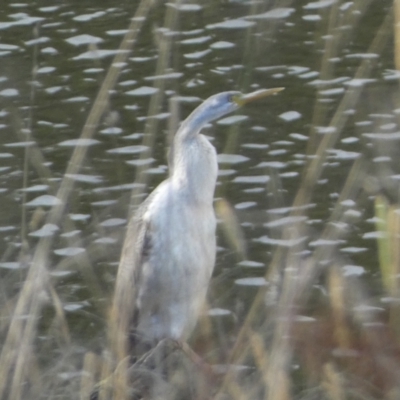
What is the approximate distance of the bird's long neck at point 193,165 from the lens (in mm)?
5059

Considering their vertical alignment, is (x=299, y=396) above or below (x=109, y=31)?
above

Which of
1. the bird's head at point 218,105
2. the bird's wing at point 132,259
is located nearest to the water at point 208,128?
the bird's wing at point 132,259

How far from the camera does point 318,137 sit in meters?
7.91

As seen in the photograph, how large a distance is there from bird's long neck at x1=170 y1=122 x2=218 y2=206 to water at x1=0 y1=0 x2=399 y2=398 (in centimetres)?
65

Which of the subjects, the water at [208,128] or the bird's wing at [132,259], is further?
the water at [208,128]

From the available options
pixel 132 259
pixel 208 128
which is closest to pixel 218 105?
pixel 132 259

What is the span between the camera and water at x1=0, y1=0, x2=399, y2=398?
6.94 m

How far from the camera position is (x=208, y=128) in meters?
8.22

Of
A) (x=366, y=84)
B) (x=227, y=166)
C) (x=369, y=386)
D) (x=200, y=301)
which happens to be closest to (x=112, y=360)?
(x=369, y=386)

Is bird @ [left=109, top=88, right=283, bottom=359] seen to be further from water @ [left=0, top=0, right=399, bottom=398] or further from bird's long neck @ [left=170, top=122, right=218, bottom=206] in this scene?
water @ [left=0, top=0, right=399, bottom=398]

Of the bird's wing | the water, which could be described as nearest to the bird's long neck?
the bird's wing

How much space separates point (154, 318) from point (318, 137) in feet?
9.49

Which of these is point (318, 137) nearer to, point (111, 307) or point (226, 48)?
point (226, 48)

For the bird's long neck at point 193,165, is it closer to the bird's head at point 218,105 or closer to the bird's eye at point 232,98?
A: the bird's head at point 218,105
